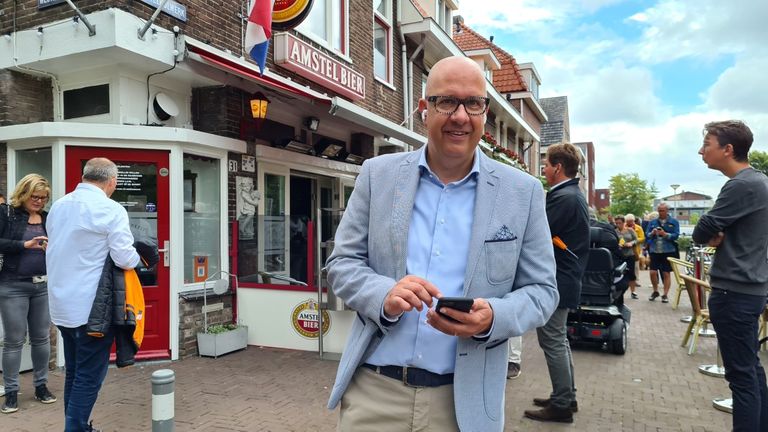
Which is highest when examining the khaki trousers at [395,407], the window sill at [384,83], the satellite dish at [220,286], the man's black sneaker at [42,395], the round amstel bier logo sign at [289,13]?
the window sill at [384,83]

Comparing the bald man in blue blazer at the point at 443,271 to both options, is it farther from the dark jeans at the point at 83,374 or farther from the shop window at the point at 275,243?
the shop window at the point at 275,243

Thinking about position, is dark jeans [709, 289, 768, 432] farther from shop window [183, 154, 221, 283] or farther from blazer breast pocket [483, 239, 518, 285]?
shop window [183, 154, 221, 283]

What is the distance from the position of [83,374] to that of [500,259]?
11.0 feet

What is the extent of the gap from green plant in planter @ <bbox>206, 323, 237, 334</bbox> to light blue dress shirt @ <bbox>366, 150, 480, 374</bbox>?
17.6 ft

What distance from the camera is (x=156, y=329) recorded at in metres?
6.30

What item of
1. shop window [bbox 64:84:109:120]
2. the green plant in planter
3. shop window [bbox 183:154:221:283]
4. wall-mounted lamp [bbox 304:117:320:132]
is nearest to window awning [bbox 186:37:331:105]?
shop window [bbox 64:84:109:120]

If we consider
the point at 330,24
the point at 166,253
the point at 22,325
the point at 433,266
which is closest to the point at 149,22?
the point at 166,253

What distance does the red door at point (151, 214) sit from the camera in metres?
6.16

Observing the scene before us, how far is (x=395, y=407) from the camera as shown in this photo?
1703mm

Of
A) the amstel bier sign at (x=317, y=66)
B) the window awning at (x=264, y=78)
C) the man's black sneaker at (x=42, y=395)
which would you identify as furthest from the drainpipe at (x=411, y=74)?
the man's black sneaker at (x=42, y=395)

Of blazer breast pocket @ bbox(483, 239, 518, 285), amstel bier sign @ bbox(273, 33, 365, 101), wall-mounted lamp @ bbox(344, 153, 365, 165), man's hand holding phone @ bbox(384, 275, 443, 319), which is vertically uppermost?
amstel bier sign @ bbox(273, 33, 365, 101)

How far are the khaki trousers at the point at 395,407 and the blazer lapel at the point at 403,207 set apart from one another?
361 mm

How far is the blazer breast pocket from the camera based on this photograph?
5.45 feet

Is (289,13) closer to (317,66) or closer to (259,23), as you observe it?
(259,23)
